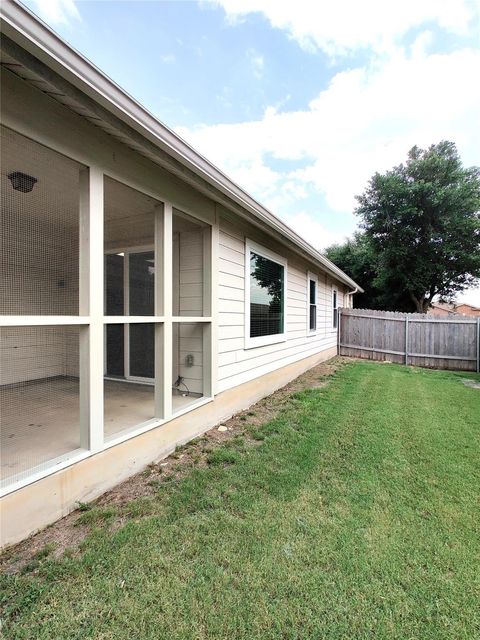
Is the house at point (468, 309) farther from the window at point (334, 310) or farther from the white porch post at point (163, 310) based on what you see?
the white porch post at point (163, 310)

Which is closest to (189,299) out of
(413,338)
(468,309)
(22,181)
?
(22,181)

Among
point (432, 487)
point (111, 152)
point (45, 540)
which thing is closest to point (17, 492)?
point (45, 540)

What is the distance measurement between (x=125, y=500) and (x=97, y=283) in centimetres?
157

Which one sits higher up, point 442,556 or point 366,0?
point 366,0

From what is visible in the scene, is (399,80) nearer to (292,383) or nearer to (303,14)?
(303,14)

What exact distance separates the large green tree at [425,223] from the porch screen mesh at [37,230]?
16.5m

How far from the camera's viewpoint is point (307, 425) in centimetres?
379

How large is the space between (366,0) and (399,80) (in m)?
3.66

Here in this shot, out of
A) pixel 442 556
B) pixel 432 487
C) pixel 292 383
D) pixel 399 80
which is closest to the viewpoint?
pixel 442 556

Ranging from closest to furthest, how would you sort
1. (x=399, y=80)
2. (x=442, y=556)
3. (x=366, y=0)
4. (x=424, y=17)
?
(x=442, y=556) < (x=366, y=0) < (x=424, y=17) < (x=399, y=80)

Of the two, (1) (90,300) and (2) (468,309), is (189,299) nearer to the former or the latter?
(1) (90,300)

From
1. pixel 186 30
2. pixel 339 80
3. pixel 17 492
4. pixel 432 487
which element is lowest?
pixel 432 487

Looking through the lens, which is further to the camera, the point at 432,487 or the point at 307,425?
the point at 307,425

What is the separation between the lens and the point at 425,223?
15547 mm
